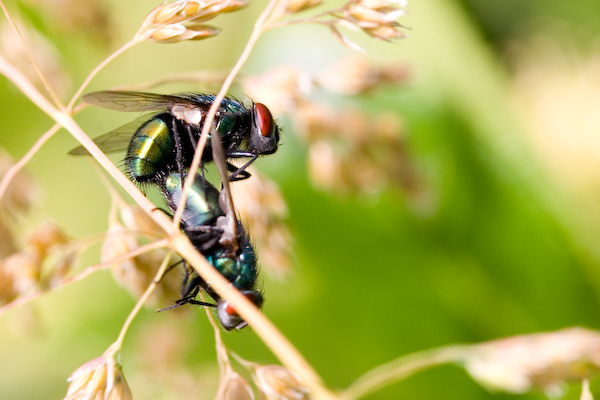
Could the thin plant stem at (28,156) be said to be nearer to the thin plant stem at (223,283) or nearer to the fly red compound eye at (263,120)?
the thin plant stem at (223,283)

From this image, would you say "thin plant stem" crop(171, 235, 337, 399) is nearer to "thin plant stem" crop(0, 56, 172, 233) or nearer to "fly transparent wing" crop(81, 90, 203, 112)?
"thin plant stem" crop(0, 56, 172, 233)

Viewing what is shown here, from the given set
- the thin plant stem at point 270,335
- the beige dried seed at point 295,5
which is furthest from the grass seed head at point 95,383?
the beige dried seed at point 295,5

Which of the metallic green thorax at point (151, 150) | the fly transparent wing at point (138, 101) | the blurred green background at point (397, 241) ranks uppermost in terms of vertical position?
the fly transparent wing at point (138, 101)

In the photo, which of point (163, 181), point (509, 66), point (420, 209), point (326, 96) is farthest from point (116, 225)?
point (509, 66)

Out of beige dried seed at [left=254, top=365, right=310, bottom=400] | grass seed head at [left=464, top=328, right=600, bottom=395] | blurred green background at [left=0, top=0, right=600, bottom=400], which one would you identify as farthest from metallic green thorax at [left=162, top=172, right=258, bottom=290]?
blurred green background at [left=0, top=0, right=600, bottom=400]

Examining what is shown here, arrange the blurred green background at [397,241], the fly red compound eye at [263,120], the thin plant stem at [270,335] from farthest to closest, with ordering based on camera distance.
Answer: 1. the blurred green background at [397,241]
2. the fly red compound eye at [263,120]
3. the thin plant stem at [270,335]

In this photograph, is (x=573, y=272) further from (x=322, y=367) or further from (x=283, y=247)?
(x=283, y=247)

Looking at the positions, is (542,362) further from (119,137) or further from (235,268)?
(119,137)

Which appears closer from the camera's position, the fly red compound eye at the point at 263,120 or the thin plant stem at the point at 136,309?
the thin plant stem at the point at 136,309
